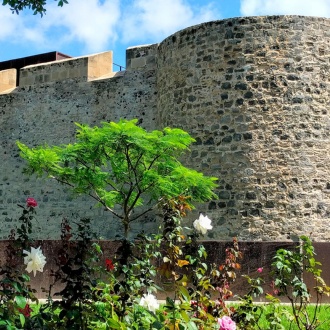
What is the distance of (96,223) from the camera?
15148 mm

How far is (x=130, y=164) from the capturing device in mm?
12375

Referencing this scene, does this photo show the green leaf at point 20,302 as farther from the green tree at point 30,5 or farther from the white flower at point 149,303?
the green tree at point 30,5

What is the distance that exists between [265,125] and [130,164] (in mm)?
2468

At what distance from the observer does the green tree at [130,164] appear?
12125 mm

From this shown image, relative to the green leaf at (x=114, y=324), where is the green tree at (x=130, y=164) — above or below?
above

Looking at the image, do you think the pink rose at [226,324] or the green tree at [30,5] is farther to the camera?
the green tree at [30,5]

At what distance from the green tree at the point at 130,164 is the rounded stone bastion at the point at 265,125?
479 mm

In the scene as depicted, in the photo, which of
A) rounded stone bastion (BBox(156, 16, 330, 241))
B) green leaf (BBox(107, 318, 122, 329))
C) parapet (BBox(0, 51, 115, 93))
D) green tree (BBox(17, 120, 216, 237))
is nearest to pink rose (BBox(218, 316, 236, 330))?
green leaf (BBox(107, 318, 122, 329))

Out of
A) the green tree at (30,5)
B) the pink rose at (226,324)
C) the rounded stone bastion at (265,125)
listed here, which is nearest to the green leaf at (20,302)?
the pink rose at (226,324)

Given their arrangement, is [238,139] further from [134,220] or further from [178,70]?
[134,220]

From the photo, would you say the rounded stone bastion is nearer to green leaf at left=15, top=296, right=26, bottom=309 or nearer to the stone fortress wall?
the stone fortress wall

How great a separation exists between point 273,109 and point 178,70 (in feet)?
6.70

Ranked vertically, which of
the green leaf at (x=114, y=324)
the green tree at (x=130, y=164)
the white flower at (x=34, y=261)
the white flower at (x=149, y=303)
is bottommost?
the green leaf at (x=114, y=324)

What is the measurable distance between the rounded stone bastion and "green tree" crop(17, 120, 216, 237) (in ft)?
1.57
